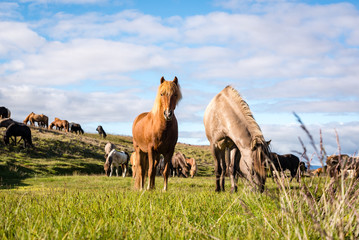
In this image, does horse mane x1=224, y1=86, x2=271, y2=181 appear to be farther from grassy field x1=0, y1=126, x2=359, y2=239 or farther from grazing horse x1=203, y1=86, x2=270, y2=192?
grassy field x1=0, y1=126, x2=359, y2=239

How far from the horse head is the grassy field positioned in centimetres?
187

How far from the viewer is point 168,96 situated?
298 inches

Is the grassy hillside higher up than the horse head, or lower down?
lower down

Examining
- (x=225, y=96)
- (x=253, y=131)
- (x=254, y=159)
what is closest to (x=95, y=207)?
(x=254, y=159)

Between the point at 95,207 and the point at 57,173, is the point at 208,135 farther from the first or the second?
the point at 57,173

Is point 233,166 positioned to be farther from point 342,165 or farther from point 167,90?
point 342,165

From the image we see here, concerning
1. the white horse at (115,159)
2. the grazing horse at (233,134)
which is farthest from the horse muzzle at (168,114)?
the white horse at (115,159)

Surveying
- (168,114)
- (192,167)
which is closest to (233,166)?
(168,114)

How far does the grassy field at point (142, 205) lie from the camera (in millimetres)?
2648

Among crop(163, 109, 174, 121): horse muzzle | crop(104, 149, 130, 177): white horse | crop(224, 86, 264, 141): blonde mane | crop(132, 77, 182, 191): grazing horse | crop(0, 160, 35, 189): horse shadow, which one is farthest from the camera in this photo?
crop(104, 149, 130, 177): white horse

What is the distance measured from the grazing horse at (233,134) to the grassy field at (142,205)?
2.10 ft

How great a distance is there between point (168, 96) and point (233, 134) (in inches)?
73.5

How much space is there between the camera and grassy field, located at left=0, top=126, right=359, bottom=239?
104 inches

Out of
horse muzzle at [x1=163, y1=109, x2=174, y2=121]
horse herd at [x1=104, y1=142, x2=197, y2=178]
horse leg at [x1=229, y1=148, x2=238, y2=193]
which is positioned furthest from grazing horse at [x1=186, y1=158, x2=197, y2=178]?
horse muzzle at [x1=163, y1=109, x2=174, y2=121]
